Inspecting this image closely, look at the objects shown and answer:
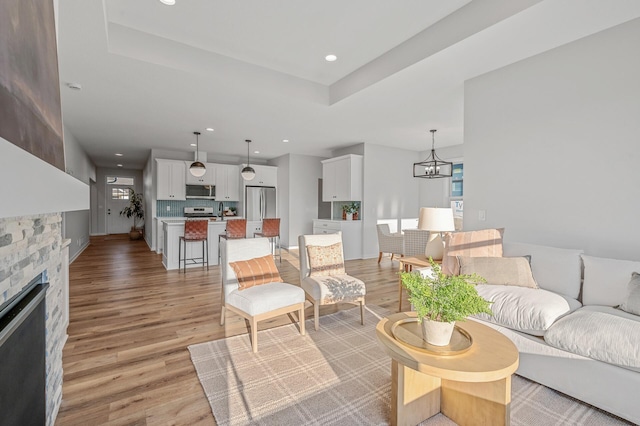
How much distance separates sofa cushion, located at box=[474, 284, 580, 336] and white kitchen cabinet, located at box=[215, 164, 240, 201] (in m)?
7.02

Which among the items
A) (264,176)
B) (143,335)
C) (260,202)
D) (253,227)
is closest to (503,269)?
(143,335)

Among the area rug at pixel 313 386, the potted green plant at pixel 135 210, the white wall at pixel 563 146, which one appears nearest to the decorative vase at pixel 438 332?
the area rug at pixel 313 386

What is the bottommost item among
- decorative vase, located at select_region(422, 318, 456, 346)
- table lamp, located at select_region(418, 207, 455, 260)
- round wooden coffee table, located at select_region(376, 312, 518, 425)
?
round wooden coffee table, located at select_region(376, 312, 518, 425)

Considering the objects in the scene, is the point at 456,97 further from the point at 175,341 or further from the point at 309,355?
the point at 175,341

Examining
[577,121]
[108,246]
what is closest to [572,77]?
[577,121]

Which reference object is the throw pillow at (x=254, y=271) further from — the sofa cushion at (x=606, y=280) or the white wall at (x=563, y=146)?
the sofa cushion at (x=606, y=280)

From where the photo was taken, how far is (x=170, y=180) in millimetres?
7301

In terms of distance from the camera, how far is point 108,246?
847cm

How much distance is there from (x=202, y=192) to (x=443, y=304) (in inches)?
291

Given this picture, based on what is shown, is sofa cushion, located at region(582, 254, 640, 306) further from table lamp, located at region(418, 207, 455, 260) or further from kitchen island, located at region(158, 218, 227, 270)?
kitchen island, located at region(158, 218, 227, 270)

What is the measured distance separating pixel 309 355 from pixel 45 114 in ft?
7.48

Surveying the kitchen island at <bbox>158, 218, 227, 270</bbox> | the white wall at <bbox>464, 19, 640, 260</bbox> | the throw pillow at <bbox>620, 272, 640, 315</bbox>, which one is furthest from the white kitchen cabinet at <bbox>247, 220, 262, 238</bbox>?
the throw pillow at <bbox>620, 272, 640, 315</bbox>

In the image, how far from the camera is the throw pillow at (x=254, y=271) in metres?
2.90

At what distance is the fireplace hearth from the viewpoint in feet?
3.24
